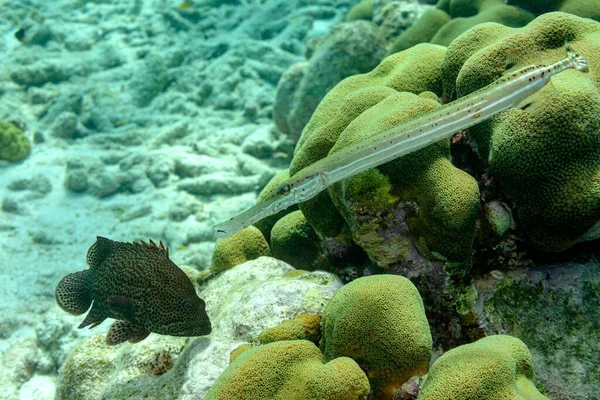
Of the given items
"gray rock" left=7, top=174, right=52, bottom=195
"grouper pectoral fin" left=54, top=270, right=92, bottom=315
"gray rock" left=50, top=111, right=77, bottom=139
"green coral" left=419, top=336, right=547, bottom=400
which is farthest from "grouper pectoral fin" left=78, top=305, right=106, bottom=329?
"gray rock" left=50, top=111, right=77, bottom=139

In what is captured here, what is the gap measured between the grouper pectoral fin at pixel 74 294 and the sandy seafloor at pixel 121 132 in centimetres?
330

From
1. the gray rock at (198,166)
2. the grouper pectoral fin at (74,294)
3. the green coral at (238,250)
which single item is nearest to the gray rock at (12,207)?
the gray rock at (198,166)

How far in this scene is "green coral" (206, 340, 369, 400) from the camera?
249cm

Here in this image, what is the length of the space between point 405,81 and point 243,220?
2638 mm

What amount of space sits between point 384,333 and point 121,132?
10823mm

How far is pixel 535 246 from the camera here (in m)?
3.21

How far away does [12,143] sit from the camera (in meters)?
10.1

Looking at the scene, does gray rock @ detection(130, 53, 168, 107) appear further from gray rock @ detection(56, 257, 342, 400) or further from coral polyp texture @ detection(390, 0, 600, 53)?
gray rock @ detection(56, 257, 342, 400)

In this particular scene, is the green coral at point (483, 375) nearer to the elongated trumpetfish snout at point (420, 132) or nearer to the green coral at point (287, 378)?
the green coral at point (287, 378)

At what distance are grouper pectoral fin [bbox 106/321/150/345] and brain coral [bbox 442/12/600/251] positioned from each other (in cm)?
316

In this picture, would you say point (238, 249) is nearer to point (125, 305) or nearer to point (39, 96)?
point (125, 305)

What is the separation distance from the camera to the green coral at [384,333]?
105 inches

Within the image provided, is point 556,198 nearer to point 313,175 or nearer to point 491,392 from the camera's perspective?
point 491,392

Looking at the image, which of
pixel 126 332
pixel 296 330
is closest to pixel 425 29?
pixel 296 330
